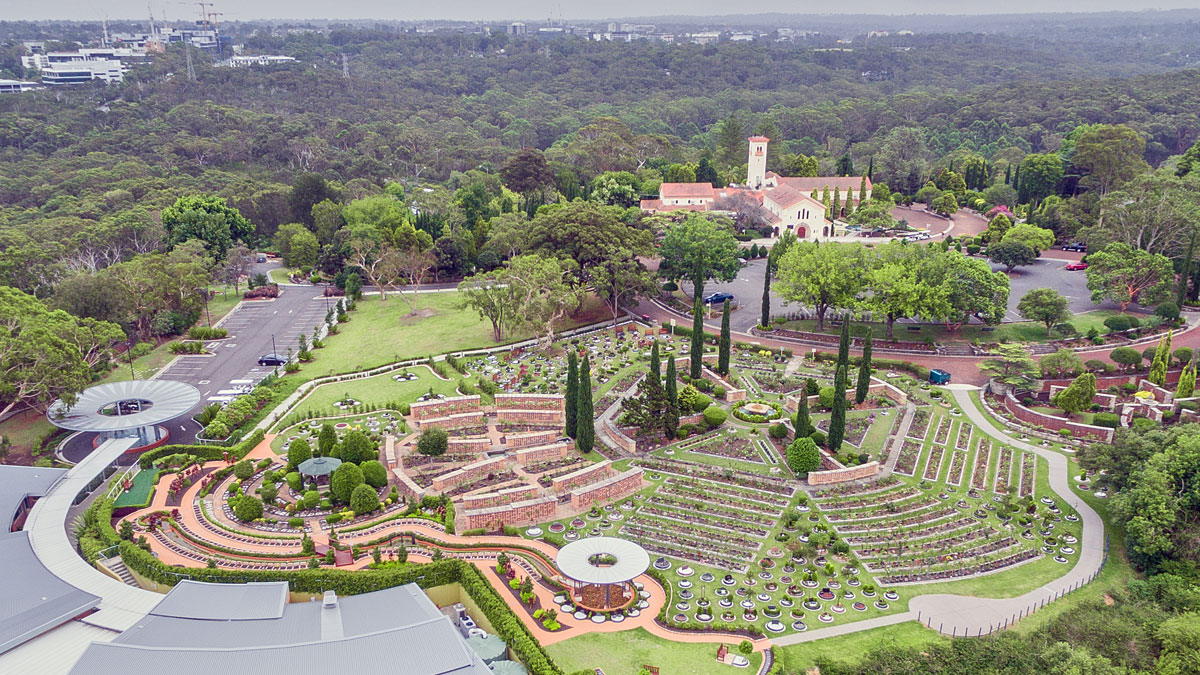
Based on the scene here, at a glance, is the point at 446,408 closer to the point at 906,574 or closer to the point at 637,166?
the point at 906,574

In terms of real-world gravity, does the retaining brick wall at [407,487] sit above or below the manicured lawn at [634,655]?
below

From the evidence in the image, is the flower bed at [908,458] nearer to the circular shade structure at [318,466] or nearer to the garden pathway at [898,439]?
the garden pathway at [898,439]

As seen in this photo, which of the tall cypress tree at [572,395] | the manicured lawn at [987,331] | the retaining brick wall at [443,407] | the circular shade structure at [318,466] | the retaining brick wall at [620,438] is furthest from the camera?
the manicured lawn at [987,331]

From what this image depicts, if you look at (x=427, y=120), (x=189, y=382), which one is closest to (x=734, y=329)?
(x=189, y=382)

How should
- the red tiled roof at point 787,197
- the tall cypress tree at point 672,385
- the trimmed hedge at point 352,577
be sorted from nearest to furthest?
1. the trimmed hedge at point 352,577
2. the tall cypress tree at point 672,385
3. the red tiled roof at point 787,197

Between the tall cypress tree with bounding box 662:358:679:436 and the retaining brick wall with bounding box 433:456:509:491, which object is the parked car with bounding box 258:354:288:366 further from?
the tall cypress tree with bounding box 662:358:679:436

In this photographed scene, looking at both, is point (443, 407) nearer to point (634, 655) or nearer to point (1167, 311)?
point (634, 655)

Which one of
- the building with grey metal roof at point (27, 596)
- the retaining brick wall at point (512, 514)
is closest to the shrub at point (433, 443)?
the retaining brick wall at point (512, 514)
